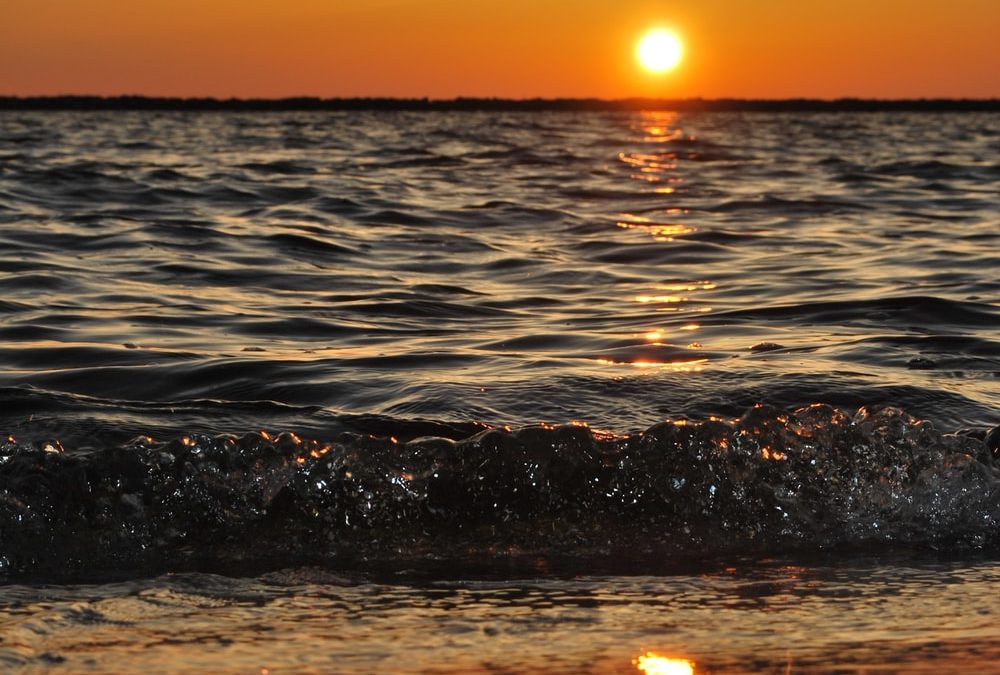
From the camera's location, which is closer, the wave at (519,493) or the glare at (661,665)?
the glare at (661,665)

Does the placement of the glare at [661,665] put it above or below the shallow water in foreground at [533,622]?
above

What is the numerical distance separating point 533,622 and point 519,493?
133 cm

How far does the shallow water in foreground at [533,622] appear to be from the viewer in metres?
3.25

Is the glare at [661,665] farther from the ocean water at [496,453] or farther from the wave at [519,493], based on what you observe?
the wave at [519,493]

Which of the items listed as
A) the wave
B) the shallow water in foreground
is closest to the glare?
the shallow water in foreground

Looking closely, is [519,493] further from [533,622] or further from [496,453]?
[533,622]

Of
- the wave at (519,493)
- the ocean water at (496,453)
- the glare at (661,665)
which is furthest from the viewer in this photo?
the wave at (519,493)

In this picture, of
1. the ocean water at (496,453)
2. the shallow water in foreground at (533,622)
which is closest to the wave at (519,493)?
the ocean water at (496,453)

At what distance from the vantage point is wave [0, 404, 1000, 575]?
4.63 meters

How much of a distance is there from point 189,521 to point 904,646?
2.52m

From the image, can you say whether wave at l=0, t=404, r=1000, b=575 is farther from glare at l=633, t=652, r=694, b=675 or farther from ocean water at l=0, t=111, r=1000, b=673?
glare at l=633, t=652, r=694, b=675

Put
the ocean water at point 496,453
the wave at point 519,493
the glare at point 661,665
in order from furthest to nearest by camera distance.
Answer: the wave at point 519,493, the ocean water at point 496,453, the glare at point 661,665

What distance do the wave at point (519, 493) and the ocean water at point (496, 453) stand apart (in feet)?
0.04

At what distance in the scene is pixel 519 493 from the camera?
16.2 ft
